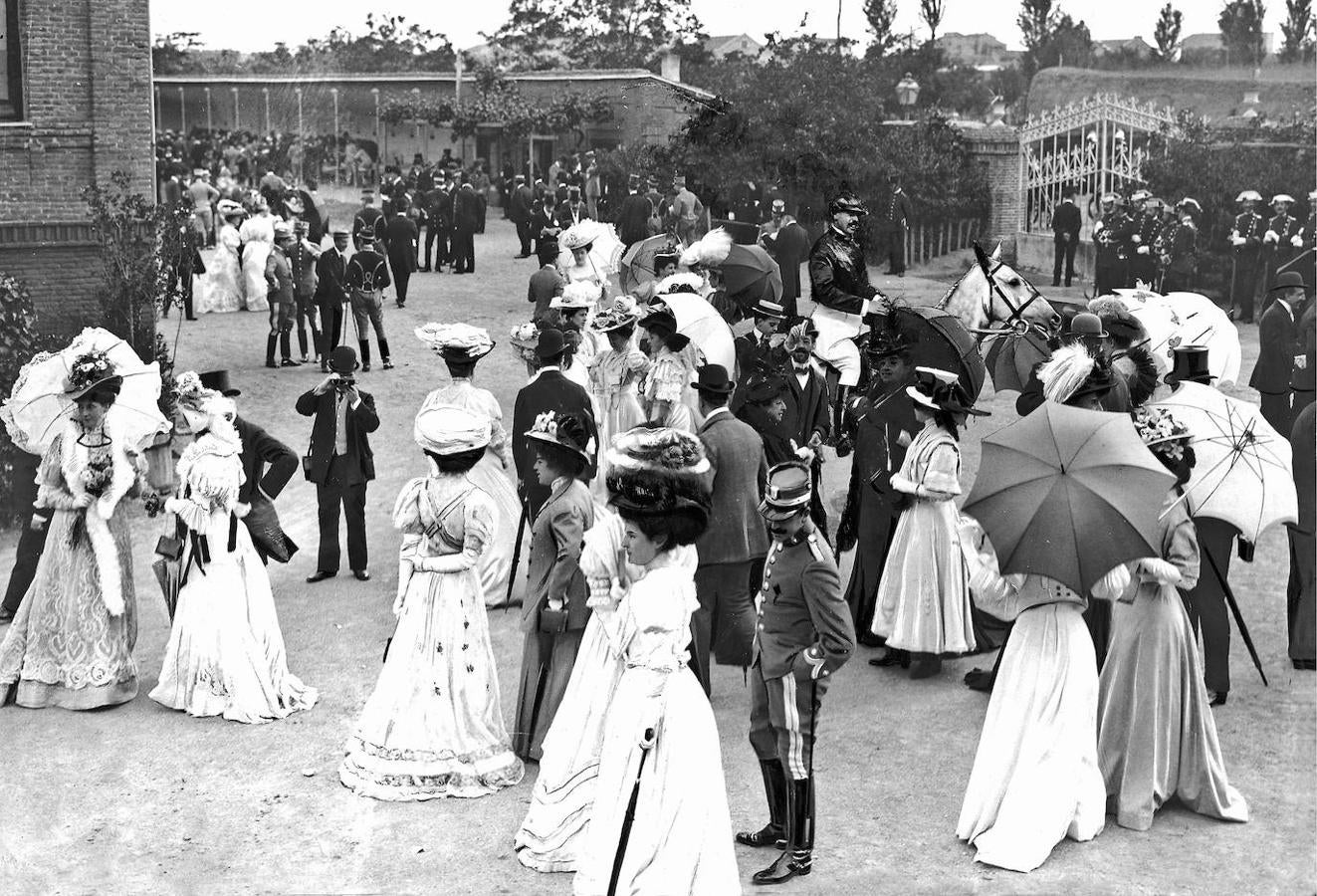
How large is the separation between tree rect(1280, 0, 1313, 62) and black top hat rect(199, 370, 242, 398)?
30621 mm

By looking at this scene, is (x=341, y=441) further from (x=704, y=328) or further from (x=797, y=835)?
(x=797, y=835)

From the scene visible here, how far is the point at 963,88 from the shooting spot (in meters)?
46.9

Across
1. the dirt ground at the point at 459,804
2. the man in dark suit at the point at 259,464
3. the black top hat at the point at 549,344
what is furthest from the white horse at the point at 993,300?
the man in dark suit at the point at 259,464

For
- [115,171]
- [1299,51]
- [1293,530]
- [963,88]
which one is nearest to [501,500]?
[1293,530]

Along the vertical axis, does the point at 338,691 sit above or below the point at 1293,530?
below

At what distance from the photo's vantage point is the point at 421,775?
7.12m

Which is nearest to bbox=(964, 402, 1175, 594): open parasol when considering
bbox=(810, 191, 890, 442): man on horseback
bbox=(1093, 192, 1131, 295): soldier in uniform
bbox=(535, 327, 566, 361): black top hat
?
bbox=(535, 327, 566, 361): black top hat

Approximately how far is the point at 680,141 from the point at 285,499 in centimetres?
1107

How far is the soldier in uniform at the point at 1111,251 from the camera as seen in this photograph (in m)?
20.2

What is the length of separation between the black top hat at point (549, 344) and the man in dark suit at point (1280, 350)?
535 cm

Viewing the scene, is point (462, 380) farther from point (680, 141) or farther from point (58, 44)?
point (680, 141)

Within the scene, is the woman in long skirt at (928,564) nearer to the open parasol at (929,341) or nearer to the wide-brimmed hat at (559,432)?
the open parasol at (929,341)

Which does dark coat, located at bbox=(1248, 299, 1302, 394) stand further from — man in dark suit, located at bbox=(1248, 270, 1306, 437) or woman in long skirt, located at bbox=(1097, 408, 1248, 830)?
woman in long skirt, located at bbox=(1097, 408, 1248, 830)

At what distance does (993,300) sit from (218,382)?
562 centimetres
